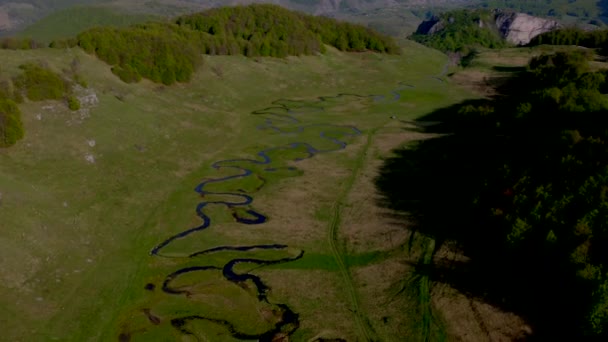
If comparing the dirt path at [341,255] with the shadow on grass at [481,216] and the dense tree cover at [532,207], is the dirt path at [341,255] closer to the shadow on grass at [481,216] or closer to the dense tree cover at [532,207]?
the shadow on grass at [481,216]

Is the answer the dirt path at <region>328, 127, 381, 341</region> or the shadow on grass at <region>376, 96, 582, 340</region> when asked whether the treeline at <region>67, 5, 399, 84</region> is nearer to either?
the dirt path at <region>328, 127, 381, 341</region>

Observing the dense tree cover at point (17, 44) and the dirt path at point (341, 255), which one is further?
the dense tree cover at point (17, 44)

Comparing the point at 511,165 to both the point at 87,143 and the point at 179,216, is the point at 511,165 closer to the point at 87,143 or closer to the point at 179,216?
the point at 179,216

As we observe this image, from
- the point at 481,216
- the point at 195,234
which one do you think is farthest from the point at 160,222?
the point at 481,216

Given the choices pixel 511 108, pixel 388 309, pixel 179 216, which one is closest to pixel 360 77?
pixel 511 108

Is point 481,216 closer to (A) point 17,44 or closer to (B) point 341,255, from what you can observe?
(B) point 341,255

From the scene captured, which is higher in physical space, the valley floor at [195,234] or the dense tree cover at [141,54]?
the dense tree cover at [141,54]

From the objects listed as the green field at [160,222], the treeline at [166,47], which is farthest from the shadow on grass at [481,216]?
the treeline at [166,47]

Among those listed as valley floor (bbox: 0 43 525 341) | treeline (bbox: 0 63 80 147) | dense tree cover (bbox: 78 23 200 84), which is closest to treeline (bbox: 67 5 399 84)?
dense tree cover (bbox: 78 23 200 84)
